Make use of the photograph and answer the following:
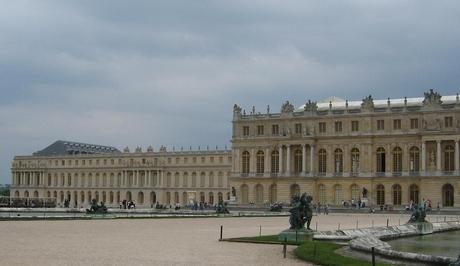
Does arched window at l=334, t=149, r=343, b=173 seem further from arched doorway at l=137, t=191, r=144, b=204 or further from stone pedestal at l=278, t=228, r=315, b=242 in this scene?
stone pedestal at l=278, t=228, r=315, b=242

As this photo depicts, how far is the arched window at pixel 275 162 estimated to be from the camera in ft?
306

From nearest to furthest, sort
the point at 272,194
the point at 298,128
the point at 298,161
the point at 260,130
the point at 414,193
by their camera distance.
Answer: the point at 414,193 < the point at 298,128 < the point at 298,161 < the point at 272,194 < the point at 260,130

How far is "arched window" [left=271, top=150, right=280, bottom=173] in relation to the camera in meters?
93.4

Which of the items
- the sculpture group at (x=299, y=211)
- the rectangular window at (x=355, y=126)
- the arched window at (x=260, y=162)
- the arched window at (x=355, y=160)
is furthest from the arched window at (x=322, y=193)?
the sculpture group at (x=299, y=211)

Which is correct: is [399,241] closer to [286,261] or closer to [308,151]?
[286,261]

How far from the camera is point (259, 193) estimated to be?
312ft

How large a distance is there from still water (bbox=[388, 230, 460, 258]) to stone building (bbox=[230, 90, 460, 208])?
5092cm

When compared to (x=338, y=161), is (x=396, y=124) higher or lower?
higher

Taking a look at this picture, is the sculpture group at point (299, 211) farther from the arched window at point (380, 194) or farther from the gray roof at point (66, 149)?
the gray roof at point (66, 149)

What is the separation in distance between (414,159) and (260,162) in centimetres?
2008

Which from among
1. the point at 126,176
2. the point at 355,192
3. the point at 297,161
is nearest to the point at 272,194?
the point at 297,161

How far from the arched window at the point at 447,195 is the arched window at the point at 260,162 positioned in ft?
76.4

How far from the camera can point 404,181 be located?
278 ft

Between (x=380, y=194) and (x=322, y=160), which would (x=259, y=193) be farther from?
(x=380, y=194)
